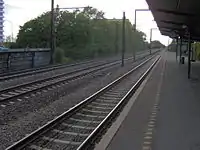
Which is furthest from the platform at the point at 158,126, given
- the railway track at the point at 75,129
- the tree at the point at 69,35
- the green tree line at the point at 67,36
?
the tree at the point at 69,35

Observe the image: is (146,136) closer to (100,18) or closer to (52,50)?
(52,50)

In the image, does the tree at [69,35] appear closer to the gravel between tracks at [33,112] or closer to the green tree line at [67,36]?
the green tree line at [67,36]

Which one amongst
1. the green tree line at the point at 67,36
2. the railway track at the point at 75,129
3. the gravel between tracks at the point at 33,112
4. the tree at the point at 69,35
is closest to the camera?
the railway track at the point at 75,129

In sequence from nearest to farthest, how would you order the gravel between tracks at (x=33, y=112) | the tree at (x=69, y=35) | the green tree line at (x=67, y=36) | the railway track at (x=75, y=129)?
1. the railway track at (x=75, y=129)
2. the gravel between tracks at (x=33, y=112)
3. the green tree line at (x=67, y=36)
4. the tree at (x=69, y=35)

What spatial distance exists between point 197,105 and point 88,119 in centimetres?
530

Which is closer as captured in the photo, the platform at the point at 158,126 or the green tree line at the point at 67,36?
the platform at the point at 158,126

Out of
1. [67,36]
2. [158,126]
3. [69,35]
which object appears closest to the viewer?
[158,126]

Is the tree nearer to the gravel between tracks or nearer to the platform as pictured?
the gravel between tracks

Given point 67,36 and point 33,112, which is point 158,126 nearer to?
point 33,112

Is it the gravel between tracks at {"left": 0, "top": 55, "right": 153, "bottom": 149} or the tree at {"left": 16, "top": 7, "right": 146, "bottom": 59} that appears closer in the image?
the gravel between tracks at {"left": 0, "top": 55, "right": 153, "bottom": 149}

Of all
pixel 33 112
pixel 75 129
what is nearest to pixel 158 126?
pixel 75 129

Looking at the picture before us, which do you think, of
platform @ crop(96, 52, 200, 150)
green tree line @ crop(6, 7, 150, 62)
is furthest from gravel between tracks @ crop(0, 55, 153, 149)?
green tree line @ crop(6, 7, 150, 62)

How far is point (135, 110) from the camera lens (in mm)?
14570

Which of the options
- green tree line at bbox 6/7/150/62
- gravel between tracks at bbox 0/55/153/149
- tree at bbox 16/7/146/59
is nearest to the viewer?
gravel between tracks at bbox 0/55/153/149
